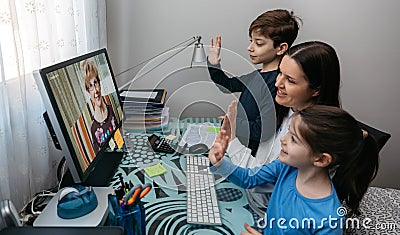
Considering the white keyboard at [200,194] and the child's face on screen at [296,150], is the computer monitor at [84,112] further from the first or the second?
the child's face on screen at [296,150]

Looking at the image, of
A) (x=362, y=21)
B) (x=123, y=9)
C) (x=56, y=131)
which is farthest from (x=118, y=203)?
(x=362, y=21)

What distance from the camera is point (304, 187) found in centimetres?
82

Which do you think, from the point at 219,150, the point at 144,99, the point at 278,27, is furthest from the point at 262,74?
the point at 144,99

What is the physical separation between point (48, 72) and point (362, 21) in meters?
1.57

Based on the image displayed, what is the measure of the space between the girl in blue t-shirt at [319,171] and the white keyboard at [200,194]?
114 millimetres

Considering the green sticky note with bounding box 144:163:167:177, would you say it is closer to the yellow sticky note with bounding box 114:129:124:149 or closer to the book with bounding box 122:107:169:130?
the yellow sticky note with bounding box 114:129:124:149

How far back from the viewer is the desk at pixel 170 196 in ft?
2.67

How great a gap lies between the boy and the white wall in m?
0.44

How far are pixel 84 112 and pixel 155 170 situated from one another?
1.06 ft

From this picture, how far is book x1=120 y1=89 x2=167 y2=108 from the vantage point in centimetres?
135

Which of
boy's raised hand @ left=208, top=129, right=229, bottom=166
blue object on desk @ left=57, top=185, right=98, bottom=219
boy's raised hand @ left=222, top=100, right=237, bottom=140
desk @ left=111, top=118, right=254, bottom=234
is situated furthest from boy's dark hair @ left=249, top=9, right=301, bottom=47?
blue object on desk @ left=57, top=185, right=98, bottom=219

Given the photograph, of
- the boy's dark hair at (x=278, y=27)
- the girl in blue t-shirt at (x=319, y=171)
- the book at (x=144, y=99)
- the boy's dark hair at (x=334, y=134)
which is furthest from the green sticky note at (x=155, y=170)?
the boy's dark hair at (x=278, y=27)

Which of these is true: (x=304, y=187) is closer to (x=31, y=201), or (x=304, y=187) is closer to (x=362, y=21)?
(x=31, y=201)

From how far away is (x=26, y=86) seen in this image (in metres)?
0.92
